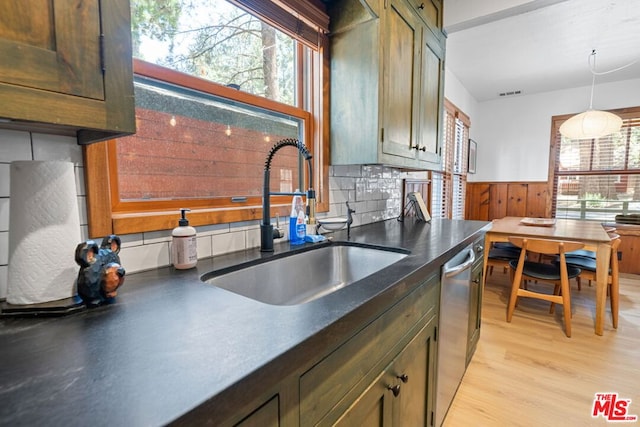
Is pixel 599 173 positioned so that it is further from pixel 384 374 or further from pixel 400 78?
pixel 384 374

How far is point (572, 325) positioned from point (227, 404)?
320 centimetres

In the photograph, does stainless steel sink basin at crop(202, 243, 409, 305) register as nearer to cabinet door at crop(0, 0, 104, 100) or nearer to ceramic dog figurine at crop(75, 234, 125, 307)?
ceramic dog figurine at crop(75, 234, 125, 307)

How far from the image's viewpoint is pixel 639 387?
1.73 meters

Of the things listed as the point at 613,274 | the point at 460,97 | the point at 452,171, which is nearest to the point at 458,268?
the point at 613,274

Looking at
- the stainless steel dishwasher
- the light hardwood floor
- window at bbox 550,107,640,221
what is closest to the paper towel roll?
the stainless steel dishwasher

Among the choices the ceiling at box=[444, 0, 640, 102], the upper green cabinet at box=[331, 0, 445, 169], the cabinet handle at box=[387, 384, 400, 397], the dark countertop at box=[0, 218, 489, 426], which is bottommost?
the cabinet handle at box=[387, 384, 400, 397]

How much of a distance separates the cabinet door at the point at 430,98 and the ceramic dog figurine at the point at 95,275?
1864 millimetres

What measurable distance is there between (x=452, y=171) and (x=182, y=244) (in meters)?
3.74

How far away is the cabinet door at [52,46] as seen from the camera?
0.46m

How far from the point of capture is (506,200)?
5.03 meters

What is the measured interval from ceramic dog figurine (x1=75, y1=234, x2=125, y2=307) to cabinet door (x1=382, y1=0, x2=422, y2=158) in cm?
134

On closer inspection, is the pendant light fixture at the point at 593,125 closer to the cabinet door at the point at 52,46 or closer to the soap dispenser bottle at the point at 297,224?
the soap dispenser bottle at the point at 297,224

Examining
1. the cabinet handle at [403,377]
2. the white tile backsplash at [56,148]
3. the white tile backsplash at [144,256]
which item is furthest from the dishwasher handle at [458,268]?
the white tile backsplash at [56,148]

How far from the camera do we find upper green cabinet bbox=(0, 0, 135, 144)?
1.52ft
